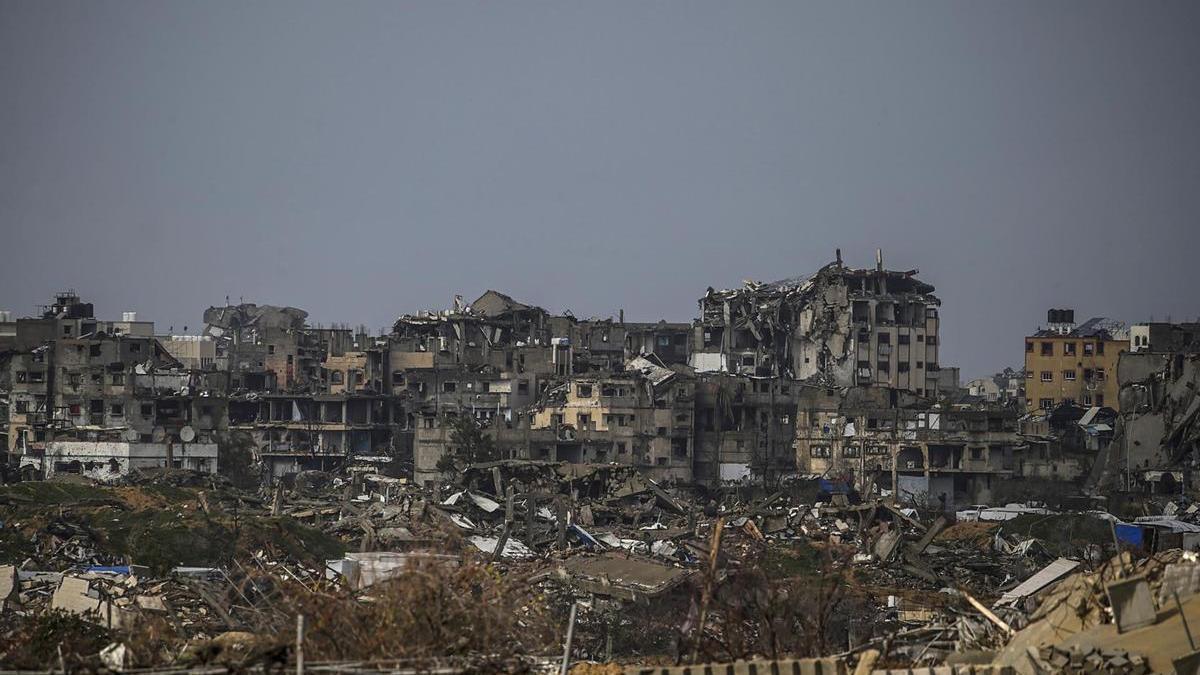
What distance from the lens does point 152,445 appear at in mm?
63344

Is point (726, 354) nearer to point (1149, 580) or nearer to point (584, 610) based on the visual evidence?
point (584, 610)

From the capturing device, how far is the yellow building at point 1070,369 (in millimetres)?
76500

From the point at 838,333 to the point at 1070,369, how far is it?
29.1 feet

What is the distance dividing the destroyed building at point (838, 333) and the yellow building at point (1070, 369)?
368 centimetres

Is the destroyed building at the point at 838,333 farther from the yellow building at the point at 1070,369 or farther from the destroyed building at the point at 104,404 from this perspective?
the destroyed building at the point at 104,404

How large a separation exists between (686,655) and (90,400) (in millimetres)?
44274

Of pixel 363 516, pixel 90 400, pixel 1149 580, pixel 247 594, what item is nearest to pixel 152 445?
pixel 90 400

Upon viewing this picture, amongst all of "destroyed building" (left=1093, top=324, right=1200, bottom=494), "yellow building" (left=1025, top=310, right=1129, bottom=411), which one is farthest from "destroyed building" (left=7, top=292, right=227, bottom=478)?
"yellow building" (left=1025, top=310, right=1129, bottom=411)

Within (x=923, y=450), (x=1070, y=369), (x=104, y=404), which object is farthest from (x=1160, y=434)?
(x=104, y=404)

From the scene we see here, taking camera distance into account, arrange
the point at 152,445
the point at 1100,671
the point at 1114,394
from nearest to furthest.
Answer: the point at 1100,671
the point at 152,445
the point at 1114,394

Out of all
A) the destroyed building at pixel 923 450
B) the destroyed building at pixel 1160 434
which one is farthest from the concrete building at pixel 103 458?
the destroyed building at pixel 1160 434

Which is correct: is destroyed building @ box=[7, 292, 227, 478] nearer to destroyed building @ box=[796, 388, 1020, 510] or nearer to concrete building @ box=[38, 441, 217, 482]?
→ concrete building @ box=[38, 441, 217, 482]

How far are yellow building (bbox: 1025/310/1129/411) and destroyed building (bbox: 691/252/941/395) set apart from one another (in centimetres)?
368

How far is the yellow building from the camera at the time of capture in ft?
251
